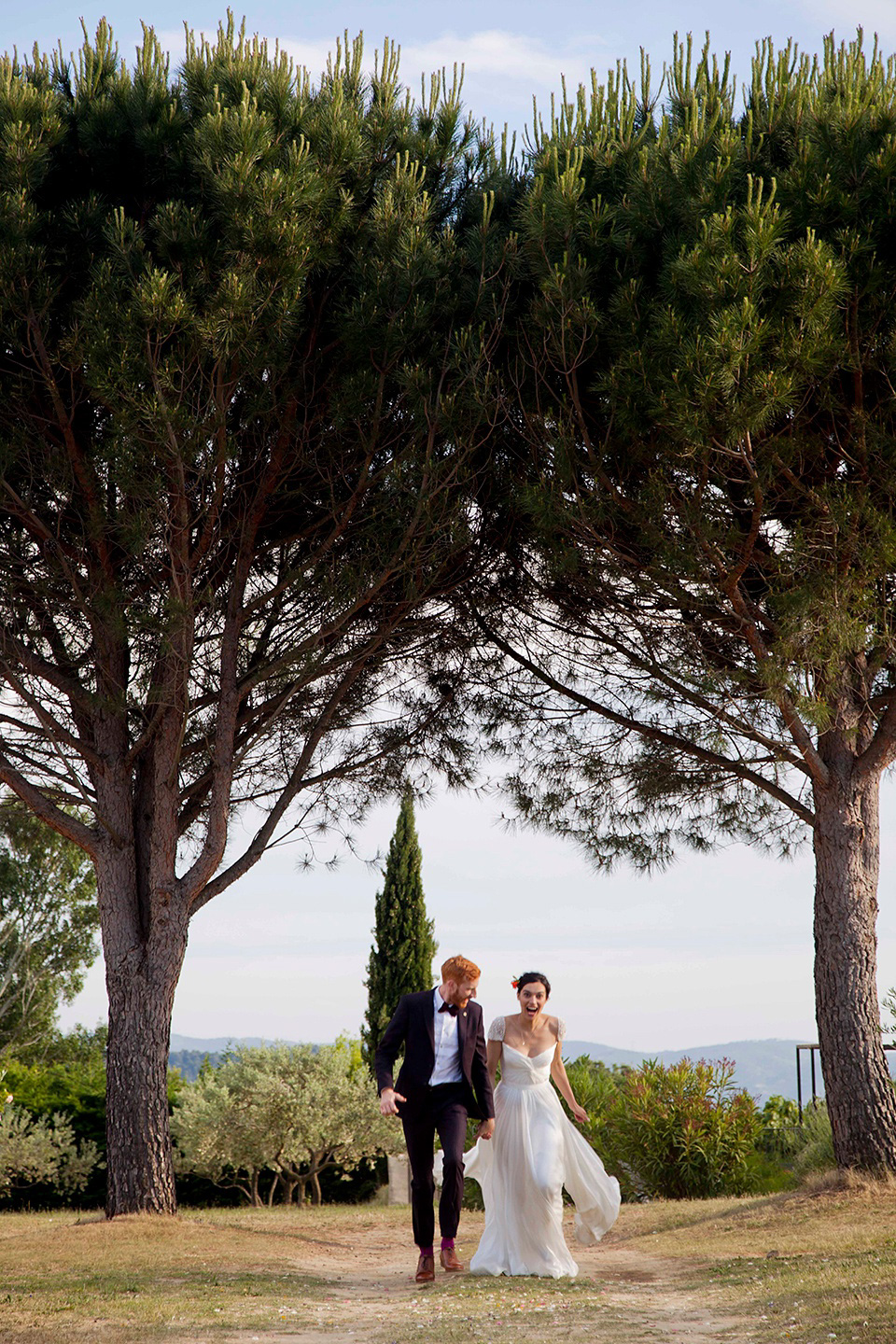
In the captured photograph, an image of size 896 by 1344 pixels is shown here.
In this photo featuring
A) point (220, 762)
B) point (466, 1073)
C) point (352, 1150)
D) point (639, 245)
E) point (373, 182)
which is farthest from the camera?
point (352, 1150)

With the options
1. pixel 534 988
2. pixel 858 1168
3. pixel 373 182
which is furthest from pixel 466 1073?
pixel 373 182

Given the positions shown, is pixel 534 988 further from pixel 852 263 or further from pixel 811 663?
pixel 852 263

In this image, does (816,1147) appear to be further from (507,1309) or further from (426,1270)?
(507,1309)

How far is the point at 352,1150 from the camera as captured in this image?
39.7 feet

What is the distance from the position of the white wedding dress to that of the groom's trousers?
263 mm

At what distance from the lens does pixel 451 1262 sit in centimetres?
625

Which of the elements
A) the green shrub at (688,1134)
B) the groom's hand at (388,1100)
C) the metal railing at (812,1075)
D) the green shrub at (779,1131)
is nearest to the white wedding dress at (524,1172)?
the groom's hand at (388,1100)

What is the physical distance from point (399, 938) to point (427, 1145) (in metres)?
12.2

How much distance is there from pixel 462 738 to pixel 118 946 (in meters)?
3.59

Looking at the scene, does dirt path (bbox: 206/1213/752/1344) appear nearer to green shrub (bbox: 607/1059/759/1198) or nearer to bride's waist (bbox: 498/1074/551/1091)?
bride's waist (bbox: 498/1074/551/1091)

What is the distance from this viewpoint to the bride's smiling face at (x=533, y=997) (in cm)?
635

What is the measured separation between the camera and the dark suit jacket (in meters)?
6.06

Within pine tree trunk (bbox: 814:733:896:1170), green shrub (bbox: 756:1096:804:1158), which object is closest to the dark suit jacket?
pine tree trunk (bbox: 814:733:896:1170)

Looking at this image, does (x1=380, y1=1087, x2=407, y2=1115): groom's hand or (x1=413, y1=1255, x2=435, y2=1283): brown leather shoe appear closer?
(x1=380, y1=1087, x2=407, y2=1115): groom's hand
